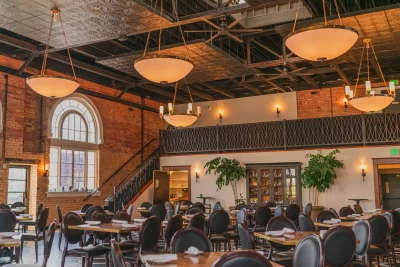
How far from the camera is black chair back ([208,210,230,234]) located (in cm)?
802

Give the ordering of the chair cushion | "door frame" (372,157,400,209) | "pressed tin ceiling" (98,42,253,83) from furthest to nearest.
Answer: "door frame" (372,157,400,209) → "pressed tin ceiling" (98,42,253,83) → the chair cushion

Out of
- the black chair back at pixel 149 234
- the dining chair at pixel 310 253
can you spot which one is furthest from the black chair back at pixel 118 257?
the black chair back at pixel 149 234

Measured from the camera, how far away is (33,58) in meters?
11.5

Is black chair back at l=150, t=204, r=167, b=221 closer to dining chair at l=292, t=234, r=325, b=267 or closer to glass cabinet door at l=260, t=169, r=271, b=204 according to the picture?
glass cabinet door at l=260, t=169, r=271, b=204

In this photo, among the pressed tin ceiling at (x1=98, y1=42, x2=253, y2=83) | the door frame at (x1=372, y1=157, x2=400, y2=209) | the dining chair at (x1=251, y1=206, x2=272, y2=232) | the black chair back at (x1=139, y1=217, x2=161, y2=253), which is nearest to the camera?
the black chair back at (x1=139, y1=217, x2=161, y2=253)

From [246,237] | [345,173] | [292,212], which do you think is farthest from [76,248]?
[345,173]

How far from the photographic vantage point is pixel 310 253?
3.75 m

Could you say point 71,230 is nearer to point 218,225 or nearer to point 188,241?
point 218,225

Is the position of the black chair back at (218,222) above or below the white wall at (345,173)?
below

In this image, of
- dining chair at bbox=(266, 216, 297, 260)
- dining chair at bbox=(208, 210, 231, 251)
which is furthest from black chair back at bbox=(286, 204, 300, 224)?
dining chair at bbox=(266, 216, 297, 260)

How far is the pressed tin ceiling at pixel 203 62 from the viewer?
990cm

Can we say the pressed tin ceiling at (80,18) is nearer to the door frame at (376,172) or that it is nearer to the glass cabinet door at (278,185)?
the glass cabinet door at (278,185)

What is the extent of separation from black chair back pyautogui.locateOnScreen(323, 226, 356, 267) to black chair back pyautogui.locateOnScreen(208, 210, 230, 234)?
144 inches

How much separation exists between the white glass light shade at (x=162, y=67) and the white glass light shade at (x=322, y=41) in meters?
1.59
